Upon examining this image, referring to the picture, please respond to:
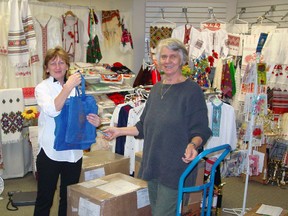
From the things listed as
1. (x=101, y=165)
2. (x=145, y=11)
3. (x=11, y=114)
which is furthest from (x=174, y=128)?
(x=145, y=11)

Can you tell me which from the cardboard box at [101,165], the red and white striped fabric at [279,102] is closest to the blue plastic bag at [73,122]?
the cardboard box at [101,165]

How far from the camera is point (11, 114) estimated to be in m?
3.77

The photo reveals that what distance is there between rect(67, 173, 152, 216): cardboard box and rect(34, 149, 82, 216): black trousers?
8 cm

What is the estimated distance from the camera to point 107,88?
412 cm

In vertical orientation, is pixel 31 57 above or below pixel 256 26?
below

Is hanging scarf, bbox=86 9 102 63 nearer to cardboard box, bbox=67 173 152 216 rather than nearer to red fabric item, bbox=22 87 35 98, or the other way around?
red fabric item, bbox=22 87 35 98

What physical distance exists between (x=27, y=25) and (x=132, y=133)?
235 centimetres

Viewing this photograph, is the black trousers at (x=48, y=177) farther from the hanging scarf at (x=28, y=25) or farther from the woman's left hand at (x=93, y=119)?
the hanging scarf at (x=28, y=25)

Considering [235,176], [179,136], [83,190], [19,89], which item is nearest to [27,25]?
[19,89]

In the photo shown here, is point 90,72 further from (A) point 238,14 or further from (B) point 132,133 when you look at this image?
(A) point 238,14

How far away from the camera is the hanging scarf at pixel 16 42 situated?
3787 millimetres

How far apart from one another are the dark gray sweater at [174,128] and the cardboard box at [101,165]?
99cm

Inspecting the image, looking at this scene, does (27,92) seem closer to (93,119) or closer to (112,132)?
(93,119)

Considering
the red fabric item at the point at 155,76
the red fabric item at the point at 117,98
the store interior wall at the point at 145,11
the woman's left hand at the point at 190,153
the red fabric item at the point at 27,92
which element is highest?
the store interior wall at the point at 145,11
